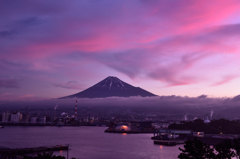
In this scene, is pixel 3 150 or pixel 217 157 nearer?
pixel 217 157

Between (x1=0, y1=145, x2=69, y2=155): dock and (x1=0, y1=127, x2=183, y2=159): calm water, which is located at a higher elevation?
(x1=0, y1=145, x2=69, y2=155): dock

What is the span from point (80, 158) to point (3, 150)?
1516cm

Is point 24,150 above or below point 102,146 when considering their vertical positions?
above

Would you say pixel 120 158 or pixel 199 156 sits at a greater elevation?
pixel 199 156

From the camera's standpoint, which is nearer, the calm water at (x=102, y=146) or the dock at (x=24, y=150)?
the dock at (x=24, y=150)

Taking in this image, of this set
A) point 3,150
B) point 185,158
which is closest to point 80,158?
point 3,150

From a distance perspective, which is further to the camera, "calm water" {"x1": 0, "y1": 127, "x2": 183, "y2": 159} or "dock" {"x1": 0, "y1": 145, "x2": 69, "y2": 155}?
"calm water" {"x1": 0, "y1": 127, "x2": 183, "y2": 159}

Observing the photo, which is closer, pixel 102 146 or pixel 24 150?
pixel 24 150

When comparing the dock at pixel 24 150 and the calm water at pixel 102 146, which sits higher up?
the dock at pixel 24 150

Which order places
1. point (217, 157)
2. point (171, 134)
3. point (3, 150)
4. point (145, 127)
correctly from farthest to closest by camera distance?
point (145, 127)
point (171, 134)
point (3, 150)
point (217, 157)

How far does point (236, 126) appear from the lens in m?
95.6

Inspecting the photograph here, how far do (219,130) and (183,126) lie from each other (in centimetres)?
1457

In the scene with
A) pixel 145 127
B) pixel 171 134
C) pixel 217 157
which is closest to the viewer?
pixel 217 157

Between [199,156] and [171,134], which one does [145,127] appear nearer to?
[171,134]
